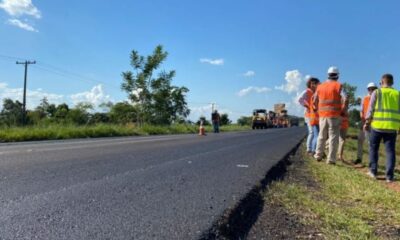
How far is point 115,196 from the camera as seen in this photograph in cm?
447

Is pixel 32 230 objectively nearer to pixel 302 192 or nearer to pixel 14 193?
pixel 14 193

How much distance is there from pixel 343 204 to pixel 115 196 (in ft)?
8.88

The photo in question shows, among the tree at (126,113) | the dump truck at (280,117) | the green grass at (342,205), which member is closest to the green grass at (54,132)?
the tree at (126,113)

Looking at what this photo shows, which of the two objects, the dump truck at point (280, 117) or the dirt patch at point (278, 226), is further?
the dump truck at point (280, 117)

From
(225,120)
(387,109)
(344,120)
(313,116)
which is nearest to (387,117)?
(387,109)

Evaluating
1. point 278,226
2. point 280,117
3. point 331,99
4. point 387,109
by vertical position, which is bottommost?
point 278,226

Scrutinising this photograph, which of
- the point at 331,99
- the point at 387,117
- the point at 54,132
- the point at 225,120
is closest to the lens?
the point at 387,117

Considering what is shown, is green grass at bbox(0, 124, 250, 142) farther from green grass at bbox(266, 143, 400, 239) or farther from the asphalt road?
green grass at bbox(266, 143, 400, 239)

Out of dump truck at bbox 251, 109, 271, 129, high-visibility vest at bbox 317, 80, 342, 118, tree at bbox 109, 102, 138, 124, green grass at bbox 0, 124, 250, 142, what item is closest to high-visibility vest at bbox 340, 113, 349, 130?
high-visibility vest at bbox 317, 80, 342, 118

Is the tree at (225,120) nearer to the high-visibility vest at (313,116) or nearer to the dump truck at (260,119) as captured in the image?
the dump truck at (260,119)

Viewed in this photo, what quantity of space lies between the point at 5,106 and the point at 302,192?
89331 millimetres

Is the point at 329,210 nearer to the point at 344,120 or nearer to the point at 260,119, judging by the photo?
the point at 344,120

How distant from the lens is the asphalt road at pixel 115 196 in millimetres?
3250

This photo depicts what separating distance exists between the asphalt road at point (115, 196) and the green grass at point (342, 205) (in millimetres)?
635
